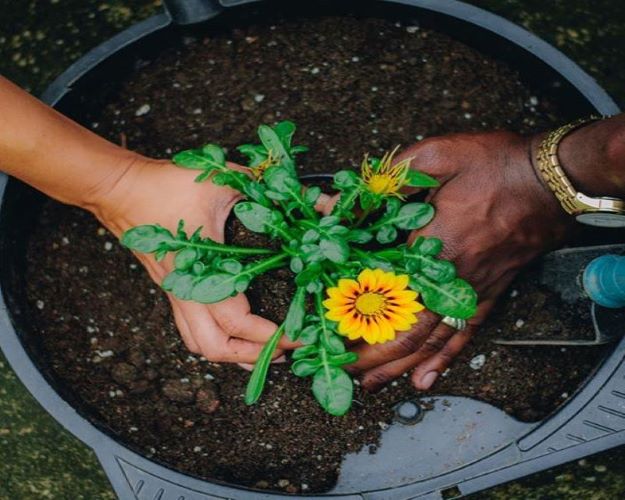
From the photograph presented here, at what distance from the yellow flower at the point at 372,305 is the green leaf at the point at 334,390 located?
0.12 meters

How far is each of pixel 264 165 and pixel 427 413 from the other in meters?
0.62

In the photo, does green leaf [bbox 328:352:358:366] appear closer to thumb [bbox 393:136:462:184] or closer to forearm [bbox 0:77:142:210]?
thumb [bbox 393:136:462:184]

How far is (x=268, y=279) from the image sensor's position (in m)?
1.39

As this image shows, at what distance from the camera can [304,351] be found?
121cm

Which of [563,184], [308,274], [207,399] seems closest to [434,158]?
[563,184]

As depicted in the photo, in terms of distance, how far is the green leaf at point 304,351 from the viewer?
3.96 ft

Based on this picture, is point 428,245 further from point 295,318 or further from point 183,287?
point 183,287

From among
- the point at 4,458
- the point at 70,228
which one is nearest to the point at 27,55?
the point at 70,228

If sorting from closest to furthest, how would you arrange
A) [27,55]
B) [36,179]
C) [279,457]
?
[36,179] → [279,457] → [27,55]

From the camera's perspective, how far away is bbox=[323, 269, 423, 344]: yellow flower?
1077 millimetres

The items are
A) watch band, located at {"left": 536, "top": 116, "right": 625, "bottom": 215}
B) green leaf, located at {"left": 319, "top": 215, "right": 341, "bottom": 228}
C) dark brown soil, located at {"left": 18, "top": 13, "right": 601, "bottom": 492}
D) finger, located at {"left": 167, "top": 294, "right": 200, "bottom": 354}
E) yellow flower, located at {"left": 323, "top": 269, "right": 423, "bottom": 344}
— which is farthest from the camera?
dark brown soil, located at {"left": 18, "top": 13, "right": 601, "bottom": 492}

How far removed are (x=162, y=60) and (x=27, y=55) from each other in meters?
0.34

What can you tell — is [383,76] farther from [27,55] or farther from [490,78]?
[27,55]

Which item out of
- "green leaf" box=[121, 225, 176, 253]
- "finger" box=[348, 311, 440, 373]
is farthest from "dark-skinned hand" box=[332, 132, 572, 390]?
"green leaf" box=[121, 225, 176, 253]
